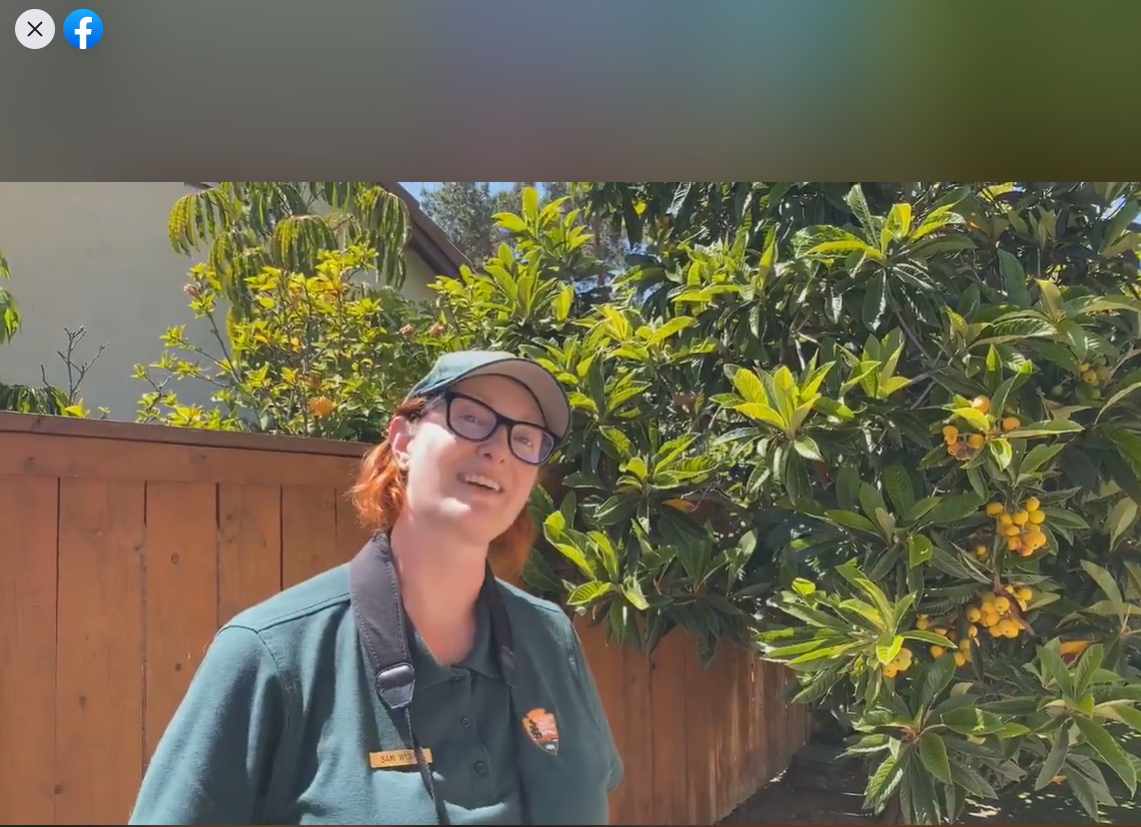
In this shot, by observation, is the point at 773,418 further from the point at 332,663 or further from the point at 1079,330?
the point at 332,663

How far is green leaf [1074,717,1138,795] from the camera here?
218cm

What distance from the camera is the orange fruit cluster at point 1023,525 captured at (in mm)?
2270

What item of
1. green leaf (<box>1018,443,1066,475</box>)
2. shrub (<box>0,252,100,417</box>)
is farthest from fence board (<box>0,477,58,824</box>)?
green leaf (<box>1018,443,1066,475</box>)

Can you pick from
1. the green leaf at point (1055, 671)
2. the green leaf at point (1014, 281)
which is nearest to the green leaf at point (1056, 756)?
the green leaf at point (1055, 671)

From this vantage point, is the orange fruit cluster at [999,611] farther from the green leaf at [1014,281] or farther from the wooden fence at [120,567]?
the wooden fence at [120,567]

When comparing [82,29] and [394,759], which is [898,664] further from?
[82,29]

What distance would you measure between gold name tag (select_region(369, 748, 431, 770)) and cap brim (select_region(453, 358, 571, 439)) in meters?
0.57

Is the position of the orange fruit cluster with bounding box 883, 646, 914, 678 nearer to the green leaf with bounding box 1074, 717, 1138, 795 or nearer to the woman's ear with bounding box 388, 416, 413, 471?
the green leaf with bounding box 1074, 717, 1138, 795

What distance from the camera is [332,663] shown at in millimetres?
1197

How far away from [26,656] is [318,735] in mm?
984

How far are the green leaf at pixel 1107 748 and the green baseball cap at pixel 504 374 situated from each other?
169 centimetres

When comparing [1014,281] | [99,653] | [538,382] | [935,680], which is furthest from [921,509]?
[99,653]

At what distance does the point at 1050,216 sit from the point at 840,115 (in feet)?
3.07

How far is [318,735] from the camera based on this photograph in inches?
45.5
